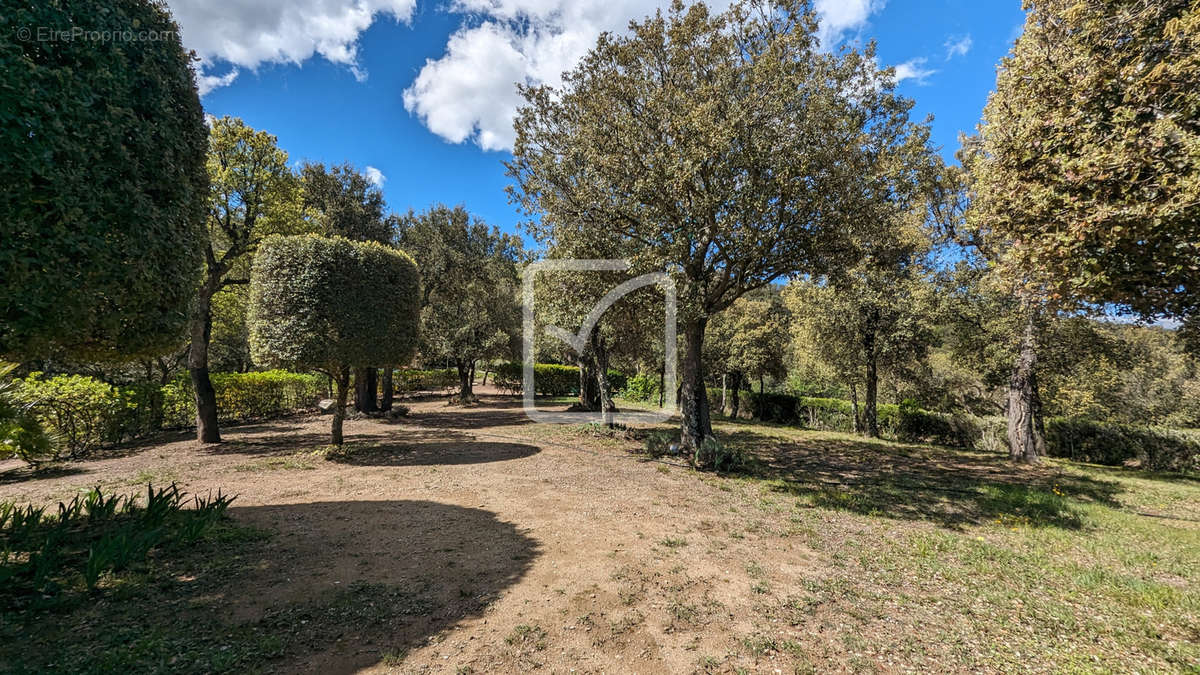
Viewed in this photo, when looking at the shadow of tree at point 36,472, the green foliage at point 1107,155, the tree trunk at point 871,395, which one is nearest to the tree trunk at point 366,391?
the shadow of tree at point 36,472

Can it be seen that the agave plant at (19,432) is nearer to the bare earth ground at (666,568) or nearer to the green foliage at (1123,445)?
the bare earth ground at (666,568)

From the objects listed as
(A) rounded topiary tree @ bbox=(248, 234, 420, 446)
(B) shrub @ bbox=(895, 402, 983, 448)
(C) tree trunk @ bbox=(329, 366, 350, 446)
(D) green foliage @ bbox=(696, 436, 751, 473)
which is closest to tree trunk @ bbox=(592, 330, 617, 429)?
(D) green foliage @ bbox=(696, 436, 751, 473)

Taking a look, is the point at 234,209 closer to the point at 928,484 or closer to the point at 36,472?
the point at 36,472

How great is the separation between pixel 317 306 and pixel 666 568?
381 inches

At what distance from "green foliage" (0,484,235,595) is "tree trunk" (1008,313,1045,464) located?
20767 mm

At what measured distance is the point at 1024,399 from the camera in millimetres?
13742

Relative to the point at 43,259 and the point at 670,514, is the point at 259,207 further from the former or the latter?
the point at 670,514

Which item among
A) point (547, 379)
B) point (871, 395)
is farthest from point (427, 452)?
point (547, 379)

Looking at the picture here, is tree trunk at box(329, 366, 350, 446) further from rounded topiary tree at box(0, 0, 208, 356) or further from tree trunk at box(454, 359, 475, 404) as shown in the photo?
tree trunk at box(454, 359, 475, 404)

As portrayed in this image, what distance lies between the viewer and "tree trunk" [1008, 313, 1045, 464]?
1347cm

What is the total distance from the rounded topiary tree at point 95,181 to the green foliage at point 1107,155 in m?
10.7

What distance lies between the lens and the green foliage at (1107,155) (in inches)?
168

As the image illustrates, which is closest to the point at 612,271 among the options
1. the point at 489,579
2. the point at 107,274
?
the point at 489,579

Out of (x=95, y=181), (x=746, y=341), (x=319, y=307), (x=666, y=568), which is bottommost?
(x=666, y=568)
